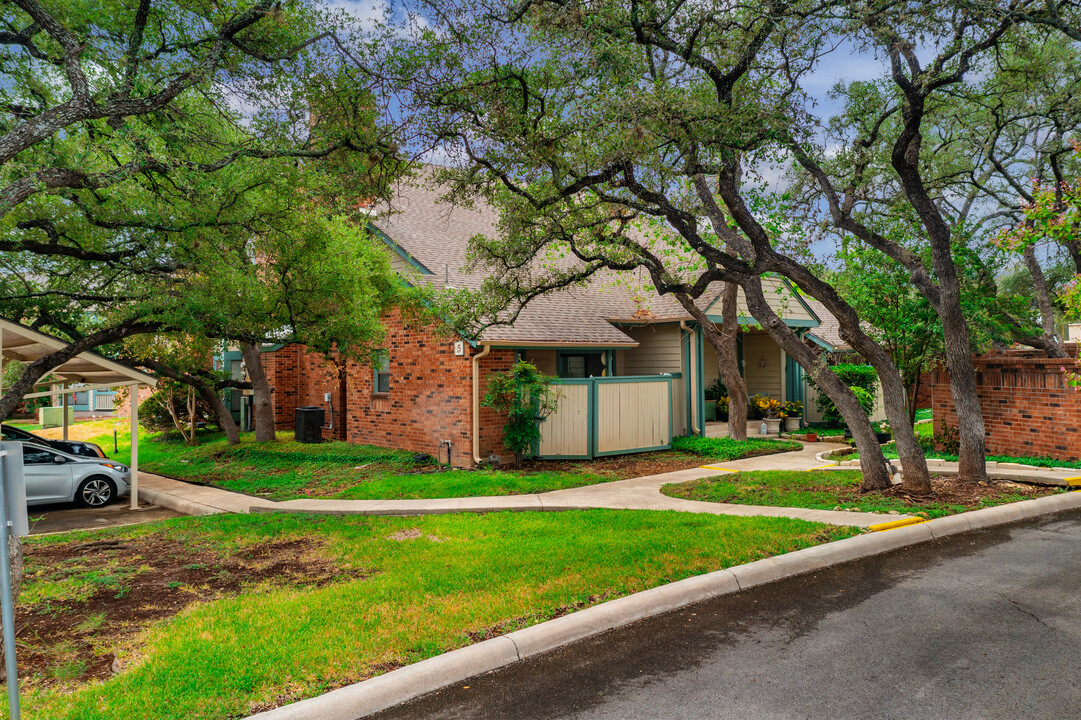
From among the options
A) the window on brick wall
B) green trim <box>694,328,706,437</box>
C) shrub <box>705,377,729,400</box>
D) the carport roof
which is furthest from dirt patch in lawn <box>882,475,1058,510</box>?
the carport roof

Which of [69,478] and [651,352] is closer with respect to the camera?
[69,478]

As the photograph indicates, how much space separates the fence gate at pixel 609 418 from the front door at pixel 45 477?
8569 millimetres

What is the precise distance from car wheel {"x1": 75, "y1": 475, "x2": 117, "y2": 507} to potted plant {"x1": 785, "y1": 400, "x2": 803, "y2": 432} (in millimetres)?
16665

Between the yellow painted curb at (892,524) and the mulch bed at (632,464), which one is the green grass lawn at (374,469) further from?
the yellow painted curb at (892,524)

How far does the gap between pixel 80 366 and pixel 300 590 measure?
366 inches

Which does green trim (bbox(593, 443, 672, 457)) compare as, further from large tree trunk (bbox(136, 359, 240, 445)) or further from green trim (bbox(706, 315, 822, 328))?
large tree trunk (bbox(136, 359, 240, 445))

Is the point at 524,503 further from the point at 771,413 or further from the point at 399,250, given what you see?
the point at 771,413

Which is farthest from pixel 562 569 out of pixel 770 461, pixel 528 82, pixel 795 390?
pixel 795 390

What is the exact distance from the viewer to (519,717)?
165 inches

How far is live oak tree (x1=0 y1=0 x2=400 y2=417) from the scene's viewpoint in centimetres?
783

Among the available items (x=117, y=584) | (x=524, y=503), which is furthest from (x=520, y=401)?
(x=117, y=584)

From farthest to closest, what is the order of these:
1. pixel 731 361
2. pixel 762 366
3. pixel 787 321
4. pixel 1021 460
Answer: pixel 762 366, pixel 787 321, pixel 731 361, pixel 1021 460

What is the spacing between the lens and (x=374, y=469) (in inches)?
557

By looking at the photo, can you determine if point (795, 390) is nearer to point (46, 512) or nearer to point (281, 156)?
point (281, 156)
